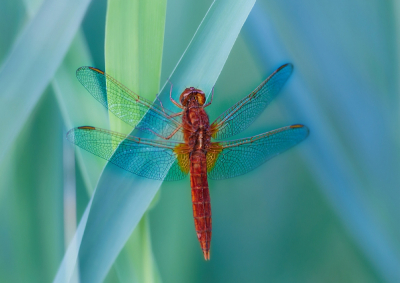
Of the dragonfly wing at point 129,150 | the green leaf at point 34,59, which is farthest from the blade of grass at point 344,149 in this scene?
the green leaf at point 34,59

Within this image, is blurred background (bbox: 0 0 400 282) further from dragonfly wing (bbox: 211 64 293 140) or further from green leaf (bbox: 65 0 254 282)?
green leaf (bbox: 65 0 254 282)

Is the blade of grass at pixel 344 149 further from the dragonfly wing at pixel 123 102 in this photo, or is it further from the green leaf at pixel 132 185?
the dragonfly wing at pixel 123 102

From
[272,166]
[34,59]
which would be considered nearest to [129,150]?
[34,59]

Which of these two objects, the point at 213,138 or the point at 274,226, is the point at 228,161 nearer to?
the point at 213,138

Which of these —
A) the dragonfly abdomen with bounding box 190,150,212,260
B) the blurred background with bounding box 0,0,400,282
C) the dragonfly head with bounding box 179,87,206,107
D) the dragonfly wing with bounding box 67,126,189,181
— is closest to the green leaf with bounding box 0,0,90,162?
the blurred background with bounding box 0,0,400,282

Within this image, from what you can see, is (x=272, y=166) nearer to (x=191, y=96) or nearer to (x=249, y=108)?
(x=249, y=108)

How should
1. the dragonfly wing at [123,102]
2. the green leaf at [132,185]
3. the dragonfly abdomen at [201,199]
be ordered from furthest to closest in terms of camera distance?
1. the dragonfly abdomen at [201,199]
2. the dragonfly wing at [123,102]
3. the green leaf at [132,185]
